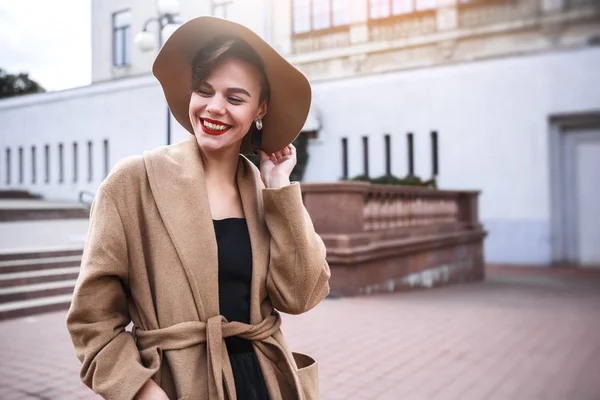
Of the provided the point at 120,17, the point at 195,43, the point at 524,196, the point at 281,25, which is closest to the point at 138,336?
the point at 195,43

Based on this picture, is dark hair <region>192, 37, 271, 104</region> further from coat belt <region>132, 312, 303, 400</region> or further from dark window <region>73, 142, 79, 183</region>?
dark window <region>73, 142, 79, 183</region>

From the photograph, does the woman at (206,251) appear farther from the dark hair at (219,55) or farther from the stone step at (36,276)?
the stone step at (36,276)

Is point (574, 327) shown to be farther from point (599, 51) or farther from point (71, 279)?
point (599, 51)

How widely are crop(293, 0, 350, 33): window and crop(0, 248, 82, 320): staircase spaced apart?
1231 centimetres

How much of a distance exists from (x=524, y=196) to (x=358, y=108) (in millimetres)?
5532

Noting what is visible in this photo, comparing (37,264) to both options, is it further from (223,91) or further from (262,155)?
(223,91)

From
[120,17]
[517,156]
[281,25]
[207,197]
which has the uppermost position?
[120,17]

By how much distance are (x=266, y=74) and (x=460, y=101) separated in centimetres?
1545

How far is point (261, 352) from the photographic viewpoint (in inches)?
67.4

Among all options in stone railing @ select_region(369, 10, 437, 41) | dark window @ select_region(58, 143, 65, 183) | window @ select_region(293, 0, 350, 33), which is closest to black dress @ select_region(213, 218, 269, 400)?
stone railing @ select_region(369, 10, 437, 41)

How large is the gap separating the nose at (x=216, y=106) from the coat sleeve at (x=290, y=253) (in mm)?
279

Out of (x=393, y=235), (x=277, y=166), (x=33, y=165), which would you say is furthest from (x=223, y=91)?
(x=33, y=165)

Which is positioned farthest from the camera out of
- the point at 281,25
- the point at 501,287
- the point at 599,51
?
the point at 281,25

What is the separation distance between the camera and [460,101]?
1631 cm
